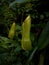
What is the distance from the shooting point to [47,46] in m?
0.96

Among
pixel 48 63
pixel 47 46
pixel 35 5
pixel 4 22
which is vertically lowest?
pixel 4 22

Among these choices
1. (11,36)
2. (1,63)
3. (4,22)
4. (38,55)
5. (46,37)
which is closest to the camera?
(46,37)

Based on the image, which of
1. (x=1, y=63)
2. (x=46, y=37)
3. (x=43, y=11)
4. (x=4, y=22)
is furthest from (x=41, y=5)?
(x=4, y=22)

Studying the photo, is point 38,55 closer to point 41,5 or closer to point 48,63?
point 48,63

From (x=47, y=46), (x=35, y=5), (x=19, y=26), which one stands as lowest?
(x=19, y=26)

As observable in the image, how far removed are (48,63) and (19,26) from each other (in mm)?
629

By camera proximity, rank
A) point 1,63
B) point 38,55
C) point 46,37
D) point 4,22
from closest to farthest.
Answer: point 46,37 → point 38,55 → point 1,63 → point 4,22

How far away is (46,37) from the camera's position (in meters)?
0.93

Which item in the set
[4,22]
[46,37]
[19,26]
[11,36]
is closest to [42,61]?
[46,37]

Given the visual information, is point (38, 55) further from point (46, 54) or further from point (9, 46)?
point (9, 46)

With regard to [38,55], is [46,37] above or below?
above

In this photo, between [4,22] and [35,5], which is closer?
[35,5]

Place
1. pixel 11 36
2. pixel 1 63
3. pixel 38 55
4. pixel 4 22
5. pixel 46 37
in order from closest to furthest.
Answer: pixel 46 37 → pixel 38 55 → pixel 11 36 → pixel 1 63 → pixel 4 22

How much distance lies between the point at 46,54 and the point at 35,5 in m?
0.23
